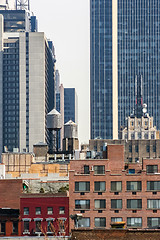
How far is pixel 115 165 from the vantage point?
122750 millimetres

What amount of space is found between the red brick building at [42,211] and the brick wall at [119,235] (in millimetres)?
40093

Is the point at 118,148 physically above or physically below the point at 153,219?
above

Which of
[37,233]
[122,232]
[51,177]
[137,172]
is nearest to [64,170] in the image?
[51,177]

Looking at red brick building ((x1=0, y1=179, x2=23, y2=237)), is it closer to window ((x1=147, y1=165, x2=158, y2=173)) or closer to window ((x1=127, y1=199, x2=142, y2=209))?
window ((x1=127, y1=199, x2=142, y2=209))

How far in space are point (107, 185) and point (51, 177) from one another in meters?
31.9

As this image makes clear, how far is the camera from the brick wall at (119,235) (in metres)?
74.9

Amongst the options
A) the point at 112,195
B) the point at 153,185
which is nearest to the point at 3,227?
the point at 112,195

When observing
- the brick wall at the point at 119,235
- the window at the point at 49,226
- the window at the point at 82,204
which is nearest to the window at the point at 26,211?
the window at the point at 49,226

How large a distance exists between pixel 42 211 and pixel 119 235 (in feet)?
139

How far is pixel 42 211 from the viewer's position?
11669 centimetres

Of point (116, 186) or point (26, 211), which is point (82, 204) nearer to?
point (116, 186)

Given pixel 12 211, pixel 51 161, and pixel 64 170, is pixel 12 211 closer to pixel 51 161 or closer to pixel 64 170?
pixel 64 170

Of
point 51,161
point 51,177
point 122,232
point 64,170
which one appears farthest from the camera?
point 51,161

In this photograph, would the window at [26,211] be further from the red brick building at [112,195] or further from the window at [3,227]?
the red brick building at [112,195]
